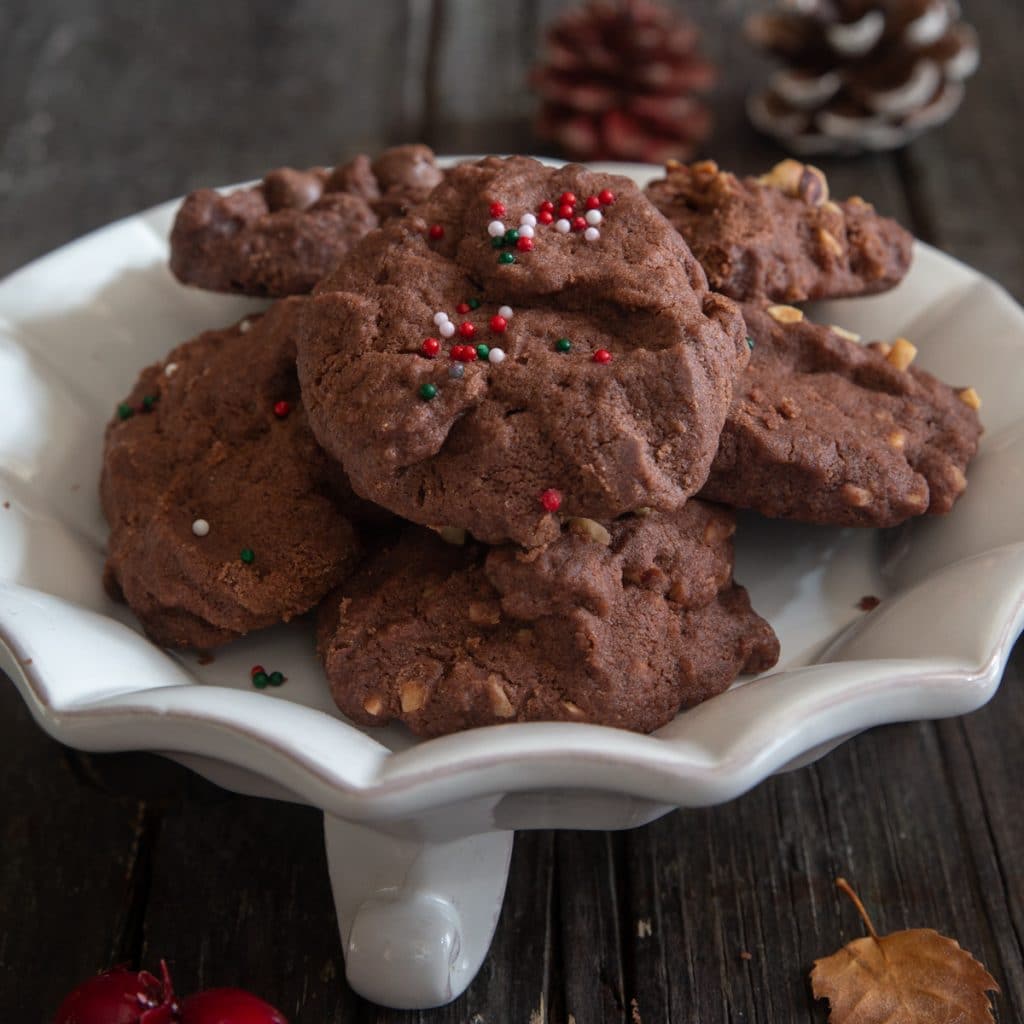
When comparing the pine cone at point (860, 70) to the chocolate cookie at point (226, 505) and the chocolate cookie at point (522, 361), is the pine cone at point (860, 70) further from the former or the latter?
the chocolate cookie at point (226, 505)

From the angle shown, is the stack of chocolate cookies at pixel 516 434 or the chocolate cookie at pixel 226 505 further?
the chocolate cookie at pixel 226 505

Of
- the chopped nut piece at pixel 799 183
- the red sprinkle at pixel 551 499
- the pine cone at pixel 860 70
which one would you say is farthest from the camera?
the pine cone at pixel 860 70

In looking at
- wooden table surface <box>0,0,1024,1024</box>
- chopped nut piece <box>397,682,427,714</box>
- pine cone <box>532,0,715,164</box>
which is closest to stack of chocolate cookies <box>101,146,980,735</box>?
chopped nut piece <box>397,682,427,714</box>

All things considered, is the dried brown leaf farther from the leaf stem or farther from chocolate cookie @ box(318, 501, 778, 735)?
chocolate cookie @ box(318, 501, 778, 735)

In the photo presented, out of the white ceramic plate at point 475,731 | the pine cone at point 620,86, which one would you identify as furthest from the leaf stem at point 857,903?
the pine cone at point 620,86

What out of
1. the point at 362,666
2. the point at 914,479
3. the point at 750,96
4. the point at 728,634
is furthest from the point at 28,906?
the point at 750,96

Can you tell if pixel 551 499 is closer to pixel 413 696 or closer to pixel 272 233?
pixel 413 696

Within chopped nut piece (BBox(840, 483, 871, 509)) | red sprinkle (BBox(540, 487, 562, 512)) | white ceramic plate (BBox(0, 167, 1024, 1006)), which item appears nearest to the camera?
white ceramic plate (BBox(0, 167, 1024, 1006))
